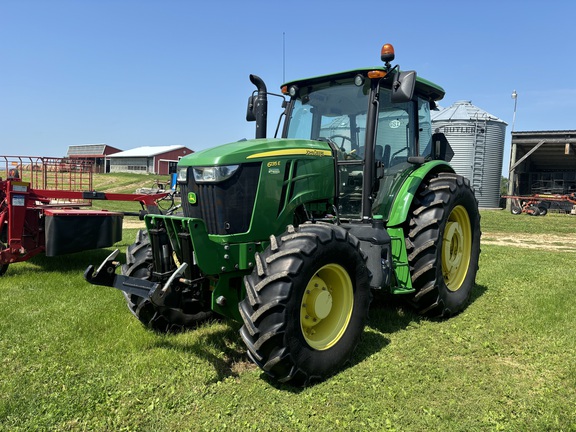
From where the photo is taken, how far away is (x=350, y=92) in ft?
15.9

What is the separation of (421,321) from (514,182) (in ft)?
80.5

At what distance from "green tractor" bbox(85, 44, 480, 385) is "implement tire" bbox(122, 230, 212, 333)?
0.04 ft

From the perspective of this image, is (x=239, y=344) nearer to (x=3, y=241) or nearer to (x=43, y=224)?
(x=43, y=224)

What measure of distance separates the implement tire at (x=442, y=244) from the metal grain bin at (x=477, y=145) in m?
20.6

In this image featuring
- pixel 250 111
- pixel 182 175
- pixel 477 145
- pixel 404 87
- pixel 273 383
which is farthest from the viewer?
pixel 477 145

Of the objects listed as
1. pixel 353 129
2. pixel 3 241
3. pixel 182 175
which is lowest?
pixel 3 241

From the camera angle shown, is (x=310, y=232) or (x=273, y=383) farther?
(x=310, y=232)

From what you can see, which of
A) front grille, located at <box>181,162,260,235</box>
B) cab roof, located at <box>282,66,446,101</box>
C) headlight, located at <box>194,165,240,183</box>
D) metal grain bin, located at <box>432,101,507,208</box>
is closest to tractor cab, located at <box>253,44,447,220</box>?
cab roof, located at <box>282,66,446,101</box>

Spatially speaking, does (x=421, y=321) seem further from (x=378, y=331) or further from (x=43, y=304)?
(x=43, y=304)

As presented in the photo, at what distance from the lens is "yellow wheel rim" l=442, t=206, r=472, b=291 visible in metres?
5.31

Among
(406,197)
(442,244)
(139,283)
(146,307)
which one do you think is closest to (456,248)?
(442,244)

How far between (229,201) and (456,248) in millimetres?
3210

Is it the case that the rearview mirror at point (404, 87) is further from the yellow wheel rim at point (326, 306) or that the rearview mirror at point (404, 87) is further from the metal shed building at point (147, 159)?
the metal shed building at point (147, 159)

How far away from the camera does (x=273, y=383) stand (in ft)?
11.2
